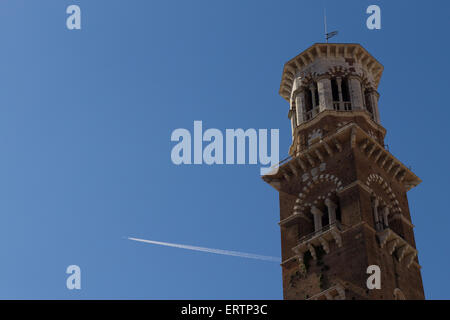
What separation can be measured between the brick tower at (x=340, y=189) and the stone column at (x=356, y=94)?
7 cm

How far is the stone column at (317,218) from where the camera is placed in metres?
48.0

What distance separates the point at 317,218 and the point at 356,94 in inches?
439

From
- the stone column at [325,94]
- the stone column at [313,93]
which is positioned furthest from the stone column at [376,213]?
the stone column at [313,93]

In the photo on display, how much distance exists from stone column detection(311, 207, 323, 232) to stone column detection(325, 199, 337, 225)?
78cm

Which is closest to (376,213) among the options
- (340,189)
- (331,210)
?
(340,189)

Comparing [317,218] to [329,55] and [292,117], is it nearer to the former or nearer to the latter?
[292,117]

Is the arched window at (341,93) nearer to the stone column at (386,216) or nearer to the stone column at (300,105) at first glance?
the stone column at (300,105)

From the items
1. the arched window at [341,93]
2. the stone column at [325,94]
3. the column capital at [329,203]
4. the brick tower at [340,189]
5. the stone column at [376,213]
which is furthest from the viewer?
the arched window at [341,93]

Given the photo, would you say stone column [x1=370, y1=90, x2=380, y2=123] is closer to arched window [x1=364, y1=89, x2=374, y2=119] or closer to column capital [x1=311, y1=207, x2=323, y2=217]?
arched window [x1=364, y1=89, x2=374, y2=119]

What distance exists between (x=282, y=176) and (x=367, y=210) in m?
7.37

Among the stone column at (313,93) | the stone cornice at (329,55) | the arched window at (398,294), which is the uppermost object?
the stone cornice at (329,55)

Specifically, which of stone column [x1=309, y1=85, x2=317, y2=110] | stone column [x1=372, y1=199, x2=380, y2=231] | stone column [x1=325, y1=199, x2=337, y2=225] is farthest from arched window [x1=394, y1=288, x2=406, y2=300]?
stone column [x1=309, y1=85, x2=317, y2=110]
